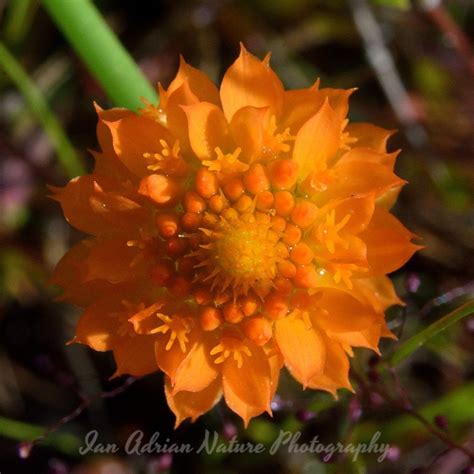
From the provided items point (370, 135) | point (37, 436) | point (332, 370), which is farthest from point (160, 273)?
point (37, 436)

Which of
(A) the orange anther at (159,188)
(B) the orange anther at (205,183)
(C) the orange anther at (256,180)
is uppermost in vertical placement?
(A) the orange anther at (159,188)

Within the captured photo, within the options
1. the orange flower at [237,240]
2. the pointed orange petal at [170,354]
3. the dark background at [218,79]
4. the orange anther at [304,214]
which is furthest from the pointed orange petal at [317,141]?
the dark background at [218,79]

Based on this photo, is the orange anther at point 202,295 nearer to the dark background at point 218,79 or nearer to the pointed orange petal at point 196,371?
the pointed orange petal at point 196,371

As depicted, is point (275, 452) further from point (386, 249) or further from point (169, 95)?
point (169, 95)

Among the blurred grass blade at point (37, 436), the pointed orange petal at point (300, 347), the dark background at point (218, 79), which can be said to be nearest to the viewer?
the pointed orange petal at point (300, 347)

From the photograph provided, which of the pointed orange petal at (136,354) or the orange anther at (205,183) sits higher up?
the orange anther at (205,183)

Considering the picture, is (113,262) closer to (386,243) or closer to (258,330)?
(258,330)

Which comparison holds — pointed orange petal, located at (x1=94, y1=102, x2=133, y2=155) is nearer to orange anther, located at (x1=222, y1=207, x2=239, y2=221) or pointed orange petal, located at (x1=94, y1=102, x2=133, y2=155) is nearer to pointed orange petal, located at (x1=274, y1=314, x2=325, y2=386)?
orange anther, located at (x1=222, y1=207, x2=239, y2=221)

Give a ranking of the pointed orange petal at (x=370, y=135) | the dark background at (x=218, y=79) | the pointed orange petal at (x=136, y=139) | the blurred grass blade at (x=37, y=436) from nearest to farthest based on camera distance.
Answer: the pointed orange petal at (x=136, y=139) → the pointed orange petal at (x=370, y=135) → the blurred grass blade at (x=37, y=436) → the dark background at (x=218, y=79)
